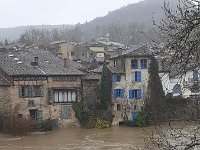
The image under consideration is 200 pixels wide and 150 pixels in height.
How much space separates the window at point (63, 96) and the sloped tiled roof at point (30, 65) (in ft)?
6.10

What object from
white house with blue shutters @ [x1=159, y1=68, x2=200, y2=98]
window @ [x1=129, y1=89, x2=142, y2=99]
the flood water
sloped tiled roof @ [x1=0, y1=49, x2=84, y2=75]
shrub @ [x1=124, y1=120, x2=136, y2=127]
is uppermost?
sloped tiled roof @ [x1=0, y1=49, x2=84, y2=75]

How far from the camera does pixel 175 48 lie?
6230mm

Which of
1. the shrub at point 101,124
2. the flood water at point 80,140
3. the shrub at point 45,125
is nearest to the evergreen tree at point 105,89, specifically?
the shrub at point 101,124

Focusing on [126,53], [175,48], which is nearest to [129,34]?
[126,53]

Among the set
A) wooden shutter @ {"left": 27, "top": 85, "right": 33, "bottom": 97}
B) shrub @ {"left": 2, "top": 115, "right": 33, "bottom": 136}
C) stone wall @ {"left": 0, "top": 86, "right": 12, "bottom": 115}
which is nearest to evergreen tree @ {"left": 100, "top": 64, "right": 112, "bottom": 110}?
wooden shutter @ {"left": 27, "top": 85, "right": 33, "bottom": 97}

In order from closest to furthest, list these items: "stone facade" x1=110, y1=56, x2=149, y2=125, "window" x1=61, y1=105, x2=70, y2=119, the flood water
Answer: the flood water
"window" x1=61, y1=105, x2=70, y2=119
"stone facade" x1=110, y1=56, x2=149, y2=125

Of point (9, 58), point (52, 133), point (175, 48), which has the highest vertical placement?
point (9, 58)

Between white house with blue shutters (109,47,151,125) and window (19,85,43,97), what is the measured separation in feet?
25.4

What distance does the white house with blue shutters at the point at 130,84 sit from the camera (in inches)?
1716

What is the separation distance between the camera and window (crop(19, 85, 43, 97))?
4000 cm

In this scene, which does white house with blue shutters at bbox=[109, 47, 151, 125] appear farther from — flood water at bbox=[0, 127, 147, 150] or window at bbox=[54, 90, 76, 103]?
window at bbox=[54, 90, 76, 103]

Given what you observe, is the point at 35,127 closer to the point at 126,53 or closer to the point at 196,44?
the point at 126,53

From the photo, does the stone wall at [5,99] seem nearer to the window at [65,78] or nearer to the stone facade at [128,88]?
the window at [65,78]

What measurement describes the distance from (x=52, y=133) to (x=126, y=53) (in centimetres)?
1184
